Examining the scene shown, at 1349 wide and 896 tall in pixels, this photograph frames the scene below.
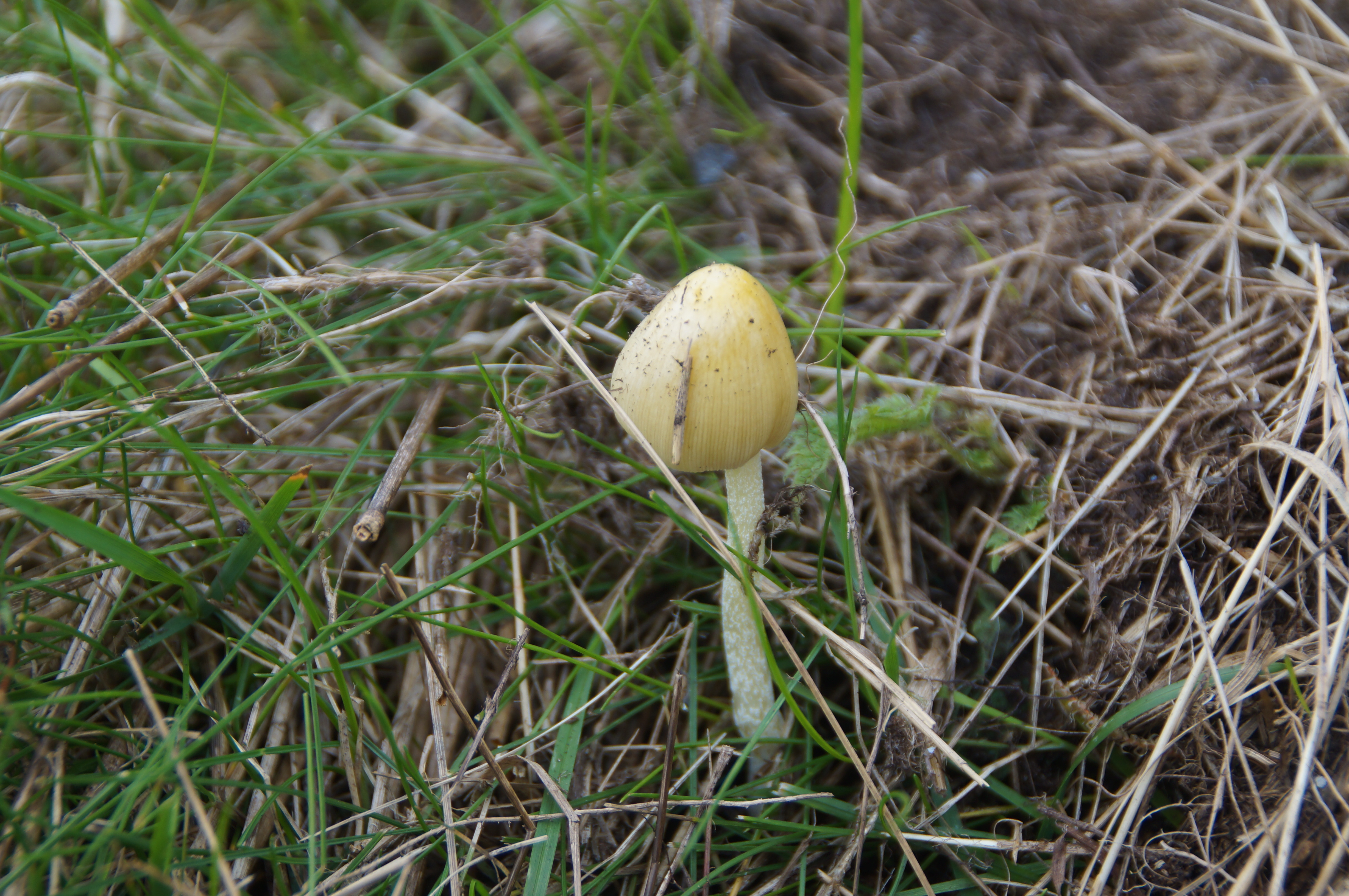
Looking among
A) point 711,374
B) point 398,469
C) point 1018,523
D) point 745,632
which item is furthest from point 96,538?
point 1018,523

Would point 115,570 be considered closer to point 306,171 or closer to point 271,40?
point 306,171

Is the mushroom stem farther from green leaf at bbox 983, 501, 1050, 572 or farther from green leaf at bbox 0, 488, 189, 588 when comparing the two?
green leaf at bbox 0, 488, 189, 588

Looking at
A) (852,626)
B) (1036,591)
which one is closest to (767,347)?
(852,626)

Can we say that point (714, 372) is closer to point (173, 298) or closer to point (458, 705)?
point (458, 705)

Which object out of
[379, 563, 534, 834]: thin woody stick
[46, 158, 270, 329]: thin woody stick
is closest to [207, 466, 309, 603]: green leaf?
[379, 563, 534, 834]: thin woody stick

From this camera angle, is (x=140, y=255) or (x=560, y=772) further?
(x=140, y=255)

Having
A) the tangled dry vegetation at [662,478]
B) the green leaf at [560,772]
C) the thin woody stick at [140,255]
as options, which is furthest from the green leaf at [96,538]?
the green leaf at [560,772]
